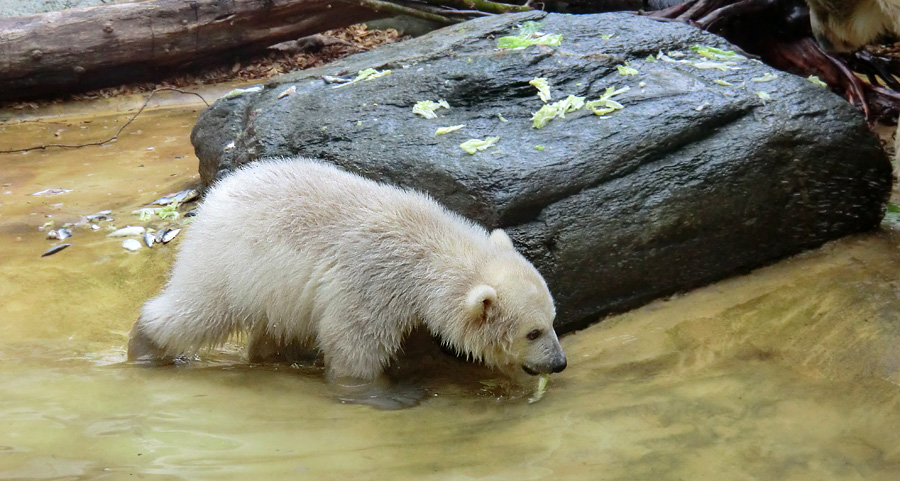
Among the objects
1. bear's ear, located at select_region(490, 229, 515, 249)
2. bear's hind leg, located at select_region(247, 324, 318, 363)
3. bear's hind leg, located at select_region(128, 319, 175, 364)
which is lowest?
bear's hind leg, located at select_region(247, 324, 318, 363)

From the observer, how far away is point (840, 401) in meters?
4.08

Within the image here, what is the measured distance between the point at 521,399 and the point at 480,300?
2.08 feet

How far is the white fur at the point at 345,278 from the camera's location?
4566 mm

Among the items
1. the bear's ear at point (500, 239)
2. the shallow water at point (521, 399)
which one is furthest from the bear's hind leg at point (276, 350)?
the bear's ear at point (500, 239)

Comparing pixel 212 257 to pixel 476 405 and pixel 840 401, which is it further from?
pixel 840 401

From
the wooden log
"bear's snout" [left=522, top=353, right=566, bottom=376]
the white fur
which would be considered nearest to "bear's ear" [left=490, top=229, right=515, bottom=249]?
the white fur

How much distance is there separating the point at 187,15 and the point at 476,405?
8.96 m

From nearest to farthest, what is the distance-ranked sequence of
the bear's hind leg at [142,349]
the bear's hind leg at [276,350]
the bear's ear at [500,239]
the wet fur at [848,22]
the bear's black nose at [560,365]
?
the bear's black nose at [560,365] → the bear's ear at [500,239] → the bear's hind leg at [142,349] → the bear's hind leg at [276,350] → the wet fur at [848,22]

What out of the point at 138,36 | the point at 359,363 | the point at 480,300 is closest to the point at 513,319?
the point at 480,300

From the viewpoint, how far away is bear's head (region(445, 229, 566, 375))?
4512 mm

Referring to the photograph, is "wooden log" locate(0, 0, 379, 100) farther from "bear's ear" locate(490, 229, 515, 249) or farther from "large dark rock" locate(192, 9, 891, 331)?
"bear's ear" locate(490, 229, 515, 249)

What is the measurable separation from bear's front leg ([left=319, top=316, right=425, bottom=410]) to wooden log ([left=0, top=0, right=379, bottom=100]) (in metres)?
8.02

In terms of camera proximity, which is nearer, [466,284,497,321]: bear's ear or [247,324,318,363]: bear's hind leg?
[466,284,497,321]: bear's ear

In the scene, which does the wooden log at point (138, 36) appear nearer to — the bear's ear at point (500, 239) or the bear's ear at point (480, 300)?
the bear's ear at point (500, 239)
